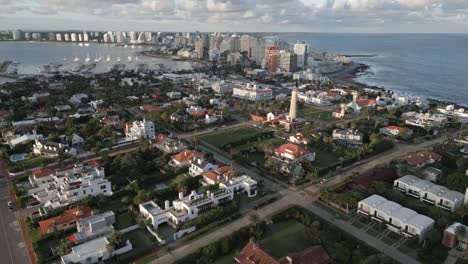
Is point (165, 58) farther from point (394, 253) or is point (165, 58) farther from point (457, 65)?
point (394, 253)

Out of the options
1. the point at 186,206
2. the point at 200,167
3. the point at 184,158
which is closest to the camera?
the point at 186,206

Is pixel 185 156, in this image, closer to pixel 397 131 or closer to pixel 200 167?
pixel 200 167

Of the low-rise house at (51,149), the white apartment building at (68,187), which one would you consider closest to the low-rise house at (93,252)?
the white apartment building at (68,187)

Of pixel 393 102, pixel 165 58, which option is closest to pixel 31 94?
pixel 393 102

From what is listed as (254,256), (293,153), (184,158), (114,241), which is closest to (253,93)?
(293,153)

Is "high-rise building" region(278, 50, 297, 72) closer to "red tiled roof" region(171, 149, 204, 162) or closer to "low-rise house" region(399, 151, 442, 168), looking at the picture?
"low-rise house" region(399, 151, 442, 168)

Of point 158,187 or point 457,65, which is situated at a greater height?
point 457,65
